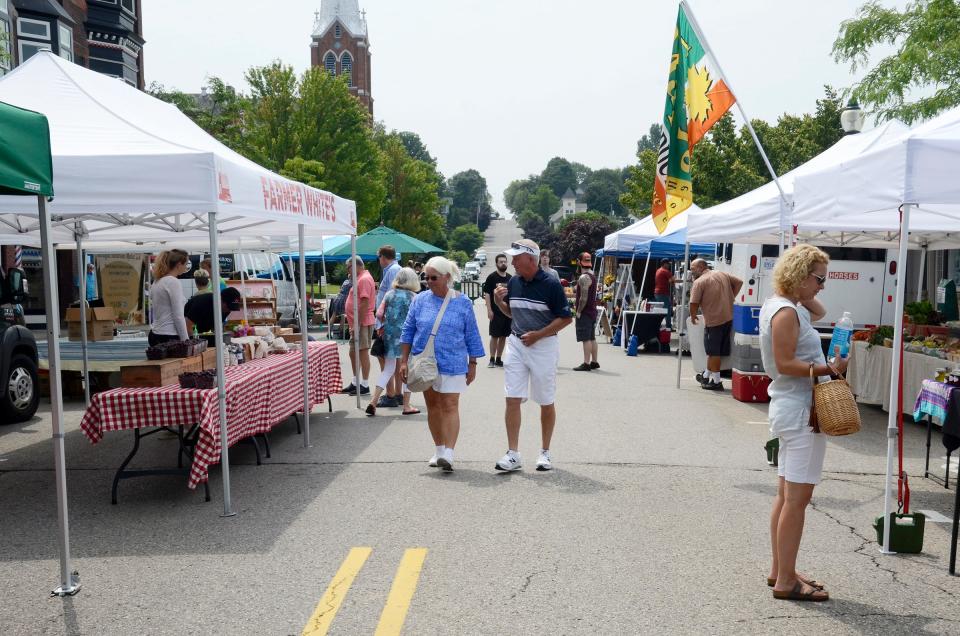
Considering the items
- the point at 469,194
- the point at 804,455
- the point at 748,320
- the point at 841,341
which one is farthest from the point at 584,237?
the point at 469,194

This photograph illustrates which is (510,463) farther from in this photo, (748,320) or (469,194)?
(469,194)

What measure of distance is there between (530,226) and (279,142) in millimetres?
121697

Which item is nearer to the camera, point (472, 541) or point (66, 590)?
point (66, 590)

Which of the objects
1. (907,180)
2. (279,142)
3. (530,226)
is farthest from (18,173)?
(530,226)

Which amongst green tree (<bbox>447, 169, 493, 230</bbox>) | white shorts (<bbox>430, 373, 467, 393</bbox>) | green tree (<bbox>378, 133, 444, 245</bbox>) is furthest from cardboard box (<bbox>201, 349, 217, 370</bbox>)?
green tree (<bbox>447, 169, 493, 230</bbox>)

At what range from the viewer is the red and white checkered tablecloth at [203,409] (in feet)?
20.6

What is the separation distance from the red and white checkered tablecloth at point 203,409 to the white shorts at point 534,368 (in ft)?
7.53

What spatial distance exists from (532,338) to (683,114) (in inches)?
140

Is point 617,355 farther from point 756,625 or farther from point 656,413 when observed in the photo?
point 756,625

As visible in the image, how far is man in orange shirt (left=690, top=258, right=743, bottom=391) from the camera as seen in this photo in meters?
12.1

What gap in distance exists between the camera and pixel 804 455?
4207 mm

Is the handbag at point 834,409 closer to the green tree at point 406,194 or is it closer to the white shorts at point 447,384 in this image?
the white shorts at point 447,384

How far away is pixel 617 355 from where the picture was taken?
57.6ft

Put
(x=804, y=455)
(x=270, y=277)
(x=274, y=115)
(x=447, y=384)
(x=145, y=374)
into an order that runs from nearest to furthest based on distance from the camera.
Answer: (x=804, y=455)
(x=145, y=374)
(x=447, y=384)
(x=270, y=277)
(x=274, y=115)
